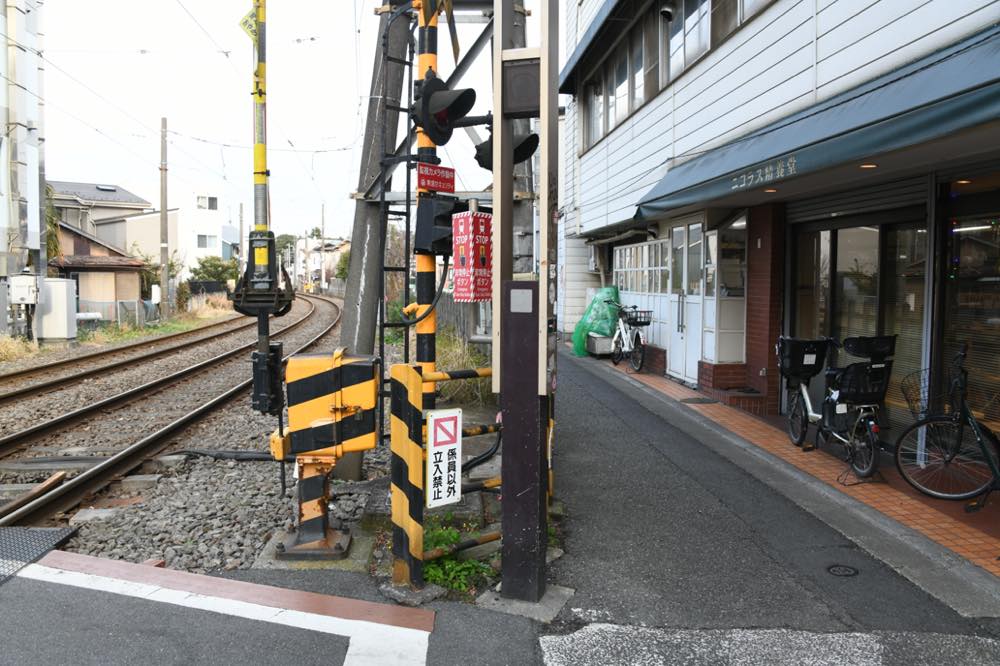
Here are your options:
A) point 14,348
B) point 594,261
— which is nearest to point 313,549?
point 594,261

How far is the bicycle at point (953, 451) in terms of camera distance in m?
5.61

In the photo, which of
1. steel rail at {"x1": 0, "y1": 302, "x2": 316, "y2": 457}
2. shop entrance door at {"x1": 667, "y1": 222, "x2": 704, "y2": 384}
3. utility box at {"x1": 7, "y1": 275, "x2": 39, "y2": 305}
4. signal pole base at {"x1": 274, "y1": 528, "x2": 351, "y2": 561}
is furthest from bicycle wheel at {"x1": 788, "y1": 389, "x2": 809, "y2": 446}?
utility box at {"x1": 7, "y1": 275, "x2": 39, "y2": 305}

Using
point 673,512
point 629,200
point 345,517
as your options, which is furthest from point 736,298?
point 345,517

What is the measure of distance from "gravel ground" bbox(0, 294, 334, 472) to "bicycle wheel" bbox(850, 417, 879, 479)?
24.0 feet

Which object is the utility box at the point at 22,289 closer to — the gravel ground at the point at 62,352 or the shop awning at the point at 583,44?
the gravel ground at the point at 62,352

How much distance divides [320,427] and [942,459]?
476cm

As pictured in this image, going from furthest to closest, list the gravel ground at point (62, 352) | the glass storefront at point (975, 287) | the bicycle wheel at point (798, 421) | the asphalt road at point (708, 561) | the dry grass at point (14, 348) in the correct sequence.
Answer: the dry grass at point (14, 348), the gravel ground at point (62, 352), the bicycle wheel at point (798, 421), the glass storefront at point (975, 287), the asphalt road at point (708, 561)

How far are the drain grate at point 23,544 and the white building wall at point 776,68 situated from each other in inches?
269

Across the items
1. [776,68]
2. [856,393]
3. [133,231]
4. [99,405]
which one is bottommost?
[99,405]

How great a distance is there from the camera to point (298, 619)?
3.86 meters

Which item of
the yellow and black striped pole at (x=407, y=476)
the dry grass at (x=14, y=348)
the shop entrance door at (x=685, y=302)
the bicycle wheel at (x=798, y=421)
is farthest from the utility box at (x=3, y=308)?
the bicycle wheel at (x=798, y=421)

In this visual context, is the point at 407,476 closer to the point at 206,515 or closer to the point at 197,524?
the point at 197,524

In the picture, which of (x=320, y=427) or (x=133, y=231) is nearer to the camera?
(x=320, y=427)

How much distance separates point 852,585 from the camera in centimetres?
436
